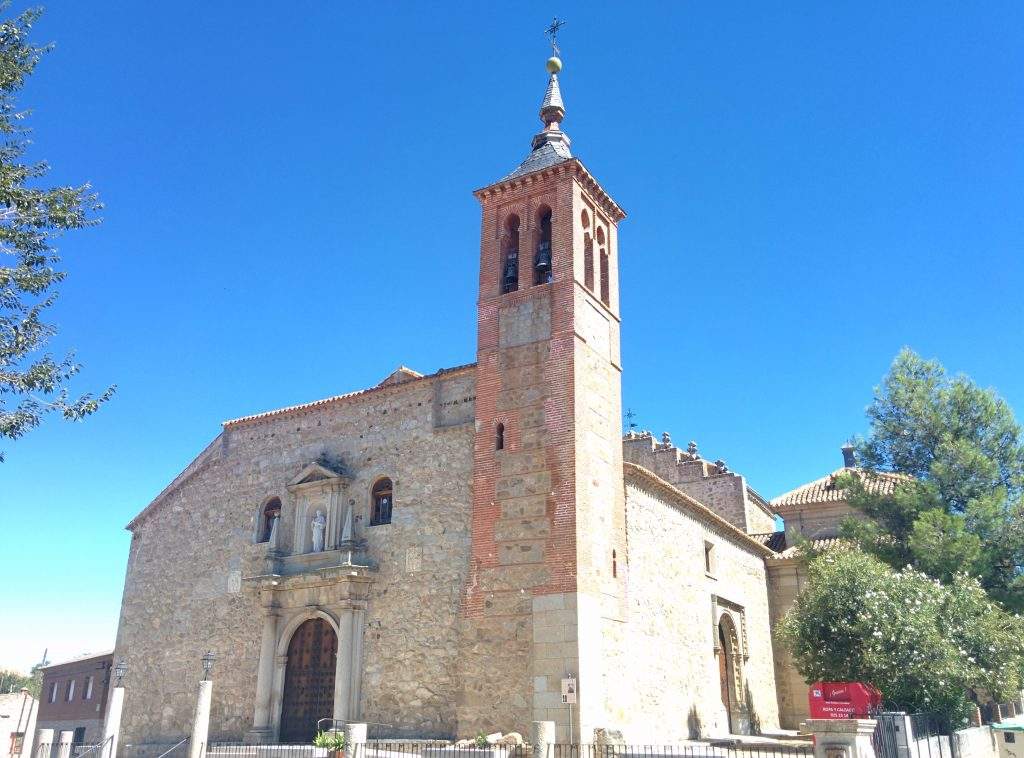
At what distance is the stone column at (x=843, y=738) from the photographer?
1256 centimetres

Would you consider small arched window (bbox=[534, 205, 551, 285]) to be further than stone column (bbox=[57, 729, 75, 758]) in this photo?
Yes

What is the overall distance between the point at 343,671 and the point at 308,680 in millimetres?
1520

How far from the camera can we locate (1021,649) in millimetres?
20234

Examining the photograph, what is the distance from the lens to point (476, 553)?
18.0m

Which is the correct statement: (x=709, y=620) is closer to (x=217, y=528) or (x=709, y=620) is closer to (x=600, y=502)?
(x=600, y=502)

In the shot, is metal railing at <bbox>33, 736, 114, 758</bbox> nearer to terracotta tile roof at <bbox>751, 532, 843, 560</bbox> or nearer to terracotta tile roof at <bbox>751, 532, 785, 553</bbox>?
terracotta tile roof at <bbox>751, 532, 843, 560</bbox>

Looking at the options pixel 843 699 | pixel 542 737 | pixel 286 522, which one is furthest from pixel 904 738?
pixel 286 522

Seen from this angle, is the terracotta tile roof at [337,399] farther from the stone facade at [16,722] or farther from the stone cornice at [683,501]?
the stone facade at [16,722]

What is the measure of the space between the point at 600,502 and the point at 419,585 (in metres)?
4.63

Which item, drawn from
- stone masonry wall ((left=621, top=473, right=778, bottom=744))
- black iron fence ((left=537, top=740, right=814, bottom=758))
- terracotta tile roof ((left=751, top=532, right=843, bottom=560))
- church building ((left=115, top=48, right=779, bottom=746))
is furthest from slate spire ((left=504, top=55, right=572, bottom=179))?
terracotta tile roof ((left=751, top=532, right=843, bottom=560))

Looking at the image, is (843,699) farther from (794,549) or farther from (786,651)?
(794,549)

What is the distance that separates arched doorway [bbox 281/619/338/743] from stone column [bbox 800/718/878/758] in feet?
36.1

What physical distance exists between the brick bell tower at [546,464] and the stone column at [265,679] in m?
5.50

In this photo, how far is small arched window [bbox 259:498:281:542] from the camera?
22.2m
